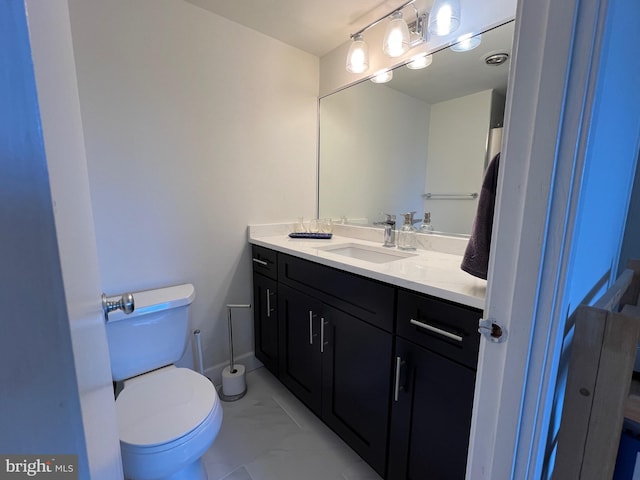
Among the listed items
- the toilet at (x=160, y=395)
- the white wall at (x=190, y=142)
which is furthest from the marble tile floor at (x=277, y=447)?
the white wall at (x=190, y=142)

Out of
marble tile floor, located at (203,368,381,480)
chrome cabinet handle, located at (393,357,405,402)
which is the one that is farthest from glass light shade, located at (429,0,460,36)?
marble tile floor, located at (203,368,381,480)

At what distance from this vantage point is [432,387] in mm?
906

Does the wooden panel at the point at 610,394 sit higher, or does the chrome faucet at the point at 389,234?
the chrome faucet at the point at 389,234

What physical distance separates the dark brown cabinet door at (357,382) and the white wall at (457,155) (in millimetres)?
755

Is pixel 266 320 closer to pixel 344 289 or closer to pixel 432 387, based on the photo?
pixel 344 289

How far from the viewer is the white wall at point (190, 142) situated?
130cm

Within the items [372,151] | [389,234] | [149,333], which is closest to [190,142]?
[149,333]

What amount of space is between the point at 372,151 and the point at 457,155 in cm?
59

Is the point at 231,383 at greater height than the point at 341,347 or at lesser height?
lesser

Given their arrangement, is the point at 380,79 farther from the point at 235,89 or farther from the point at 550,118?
the point at 550,118

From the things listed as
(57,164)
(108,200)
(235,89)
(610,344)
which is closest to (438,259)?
(610,344)

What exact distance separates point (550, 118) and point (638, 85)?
1.86ft

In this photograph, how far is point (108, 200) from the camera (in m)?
1.33

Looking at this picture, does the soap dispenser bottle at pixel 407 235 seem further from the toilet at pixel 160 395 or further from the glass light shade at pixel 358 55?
the toilet at pixel 160 395
